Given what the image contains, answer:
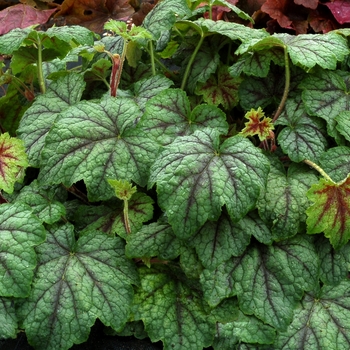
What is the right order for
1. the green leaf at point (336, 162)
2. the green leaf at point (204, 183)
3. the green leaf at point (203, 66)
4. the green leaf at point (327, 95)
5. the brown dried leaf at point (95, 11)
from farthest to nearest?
the brown dried leaf at point (95, 11) < the green leaf at point (203, 66) < the green leaf at point (327, 95) < the green leaf at point (336, 162) < the green leaf at point (204, 183)

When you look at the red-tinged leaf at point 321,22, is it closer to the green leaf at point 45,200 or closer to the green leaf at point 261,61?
the green leaf at point 261,61

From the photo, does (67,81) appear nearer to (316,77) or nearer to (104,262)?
(104,262)

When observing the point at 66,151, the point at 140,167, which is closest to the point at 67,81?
the point at 66,151

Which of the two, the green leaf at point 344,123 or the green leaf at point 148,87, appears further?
the green leaf at point 148,87

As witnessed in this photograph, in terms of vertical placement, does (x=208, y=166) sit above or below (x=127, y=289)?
above

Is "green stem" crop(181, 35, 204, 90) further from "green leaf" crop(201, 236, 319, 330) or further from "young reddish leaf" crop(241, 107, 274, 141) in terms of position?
"green leaf" crop(201, 236, 319, 330)

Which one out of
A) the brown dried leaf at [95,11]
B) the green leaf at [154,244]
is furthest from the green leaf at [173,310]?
the brown dried leaf at [95,11]
